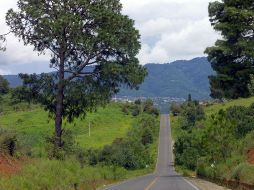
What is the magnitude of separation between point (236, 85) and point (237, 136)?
509 centimetres

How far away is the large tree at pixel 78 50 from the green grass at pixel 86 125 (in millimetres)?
64135

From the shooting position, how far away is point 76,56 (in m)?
30.9

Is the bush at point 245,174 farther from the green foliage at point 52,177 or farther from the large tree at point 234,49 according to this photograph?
the large tree at point 234,49

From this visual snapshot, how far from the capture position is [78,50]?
99.6ft

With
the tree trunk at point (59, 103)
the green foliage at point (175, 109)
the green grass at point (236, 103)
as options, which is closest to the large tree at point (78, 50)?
the tree trunk at point (59, 103)

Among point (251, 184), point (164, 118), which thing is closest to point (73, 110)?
point (251, 184)

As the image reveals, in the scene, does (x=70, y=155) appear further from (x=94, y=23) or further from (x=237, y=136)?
(x=237, y=136)

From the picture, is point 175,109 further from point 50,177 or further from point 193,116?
point 50,177

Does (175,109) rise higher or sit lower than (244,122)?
lower

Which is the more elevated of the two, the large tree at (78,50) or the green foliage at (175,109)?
the large tree at (78,50)

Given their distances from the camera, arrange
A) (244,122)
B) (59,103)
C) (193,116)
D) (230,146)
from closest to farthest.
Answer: (59,103) < (230,146) < (244,122) < (193,116)

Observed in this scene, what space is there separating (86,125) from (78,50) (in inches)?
4119

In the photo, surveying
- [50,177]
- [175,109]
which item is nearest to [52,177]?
[50,177]

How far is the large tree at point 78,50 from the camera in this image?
94.5 ft
